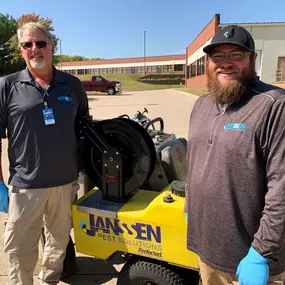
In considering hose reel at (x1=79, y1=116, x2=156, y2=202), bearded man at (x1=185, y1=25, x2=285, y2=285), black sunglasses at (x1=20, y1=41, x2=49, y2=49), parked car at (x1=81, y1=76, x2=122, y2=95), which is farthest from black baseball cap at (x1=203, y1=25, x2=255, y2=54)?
parked car at (x1=81, y1=76, x2=122, y2=95)

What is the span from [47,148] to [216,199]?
125 centimetres

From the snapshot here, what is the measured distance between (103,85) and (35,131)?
26234 millimetres

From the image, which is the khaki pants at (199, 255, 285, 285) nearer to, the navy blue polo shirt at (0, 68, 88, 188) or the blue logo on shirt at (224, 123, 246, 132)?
the blue logo on shirt at (224, 123, 246, 132)

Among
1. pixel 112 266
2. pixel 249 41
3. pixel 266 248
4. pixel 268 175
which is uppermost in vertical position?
pixel 249 41

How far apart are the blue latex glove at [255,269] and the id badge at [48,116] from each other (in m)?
1.53

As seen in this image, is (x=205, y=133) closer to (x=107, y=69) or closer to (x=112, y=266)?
(x=112, y=266)

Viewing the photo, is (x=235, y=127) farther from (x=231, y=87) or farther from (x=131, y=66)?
(x=131, y=66)

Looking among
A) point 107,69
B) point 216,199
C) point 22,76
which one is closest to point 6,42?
point 22,76

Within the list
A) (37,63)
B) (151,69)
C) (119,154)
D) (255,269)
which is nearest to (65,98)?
(37,63)

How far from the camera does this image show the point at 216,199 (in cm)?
154

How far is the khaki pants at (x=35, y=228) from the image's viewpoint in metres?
2.22

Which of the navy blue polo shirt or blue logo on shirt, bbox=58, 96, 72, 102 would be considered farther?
blue logo on shirt, bbox=58, 96, 72, 102

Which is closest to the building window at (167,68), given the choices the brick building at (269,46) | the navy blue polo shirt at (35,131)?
the brick building at (269,46)

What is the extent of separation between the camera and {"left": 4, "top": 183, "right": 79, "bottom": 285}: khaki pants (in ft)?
7.28
